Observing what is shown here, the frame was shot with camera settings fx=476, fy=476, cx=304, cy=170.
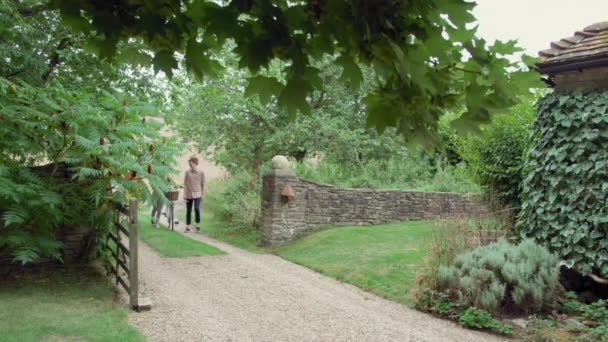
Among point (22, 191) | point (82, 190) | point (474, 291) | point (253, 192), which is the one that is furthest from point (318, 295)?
point (253, 192)

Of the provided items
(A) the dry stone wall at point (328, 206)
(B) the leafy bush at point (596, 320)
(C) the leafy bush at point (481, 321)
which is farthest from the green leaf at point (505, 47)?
(A) the dry stone wall at point (328, 206)

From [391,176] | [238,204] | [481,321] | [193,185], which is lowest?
[481,321]

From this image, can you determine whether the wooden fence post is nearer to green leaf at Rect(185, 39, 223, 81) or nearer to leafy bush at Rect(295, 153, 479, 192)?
green leaf at Rect(185, 39, 223, 81)

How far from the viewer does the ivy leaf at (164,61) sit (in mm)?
2098

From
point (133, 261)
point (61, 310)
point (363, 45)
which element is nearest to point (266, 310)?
point (133, 261)

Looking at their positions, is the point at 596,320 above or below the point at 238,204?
below

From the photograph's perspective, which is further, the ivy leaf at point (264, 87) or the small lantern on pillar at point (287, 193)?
the small lantern on pillar at point (287, 193)

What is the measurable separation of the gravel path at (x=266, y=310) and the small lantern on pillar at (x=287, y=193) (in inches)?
105

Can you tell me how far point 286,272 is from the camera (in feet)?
29.8

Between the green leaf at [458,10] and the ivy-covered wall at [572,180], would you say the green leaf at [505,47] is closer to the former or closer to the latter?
the green leaf at [458,10]

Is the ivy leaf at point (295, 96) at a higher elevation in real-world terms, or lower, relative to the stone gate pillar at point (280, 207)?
higher

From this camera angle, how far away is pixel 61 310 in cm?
567

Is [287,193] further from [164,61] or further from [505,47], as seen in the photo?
[505,47]

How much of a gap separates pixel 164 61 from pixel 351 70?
0.82 meters
